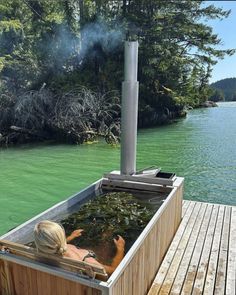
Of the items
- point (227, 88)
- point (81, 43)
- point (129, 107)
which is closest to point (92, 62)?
point (81, 43)

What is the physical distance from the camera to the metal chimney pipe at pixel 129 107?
3396 millimetres

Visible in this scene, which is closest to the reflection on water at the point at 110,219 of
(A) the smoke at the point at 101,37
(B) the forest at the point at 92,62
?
(B) the forest at the point at 92,62

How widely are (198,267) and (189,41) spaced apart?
1849 cm

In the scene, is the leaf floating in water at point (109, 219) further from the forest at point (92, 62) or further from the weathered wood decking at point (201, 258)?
the forest at point (92, 62)

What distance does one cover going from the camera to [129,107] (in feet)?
11.4

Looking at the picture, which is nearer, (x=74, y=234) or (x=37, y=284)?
(x=37, y=284)

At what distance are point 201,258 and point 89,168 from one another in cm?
551

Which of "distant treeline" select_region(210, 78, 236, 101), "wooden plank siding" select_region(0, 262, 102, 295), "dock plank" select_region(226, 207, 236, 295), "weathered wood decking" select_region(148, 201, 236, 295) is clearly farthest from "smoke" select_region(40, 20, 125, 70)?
"distant treeline" select_region(210, 78, 236, 101)

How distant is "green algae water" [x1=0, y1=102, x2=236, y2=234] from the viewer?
580 cm

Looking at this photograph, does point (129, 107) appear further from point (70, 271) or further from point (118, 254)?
point (70, 271)

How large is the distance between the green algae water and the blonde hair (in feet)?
9.78

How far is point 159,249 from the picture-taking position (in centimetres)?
276

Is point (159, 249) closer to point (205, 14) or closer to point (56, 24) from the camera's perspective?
point (56, 24)

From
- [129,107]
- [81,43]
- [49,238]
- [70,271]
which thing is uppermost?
[81,43]
